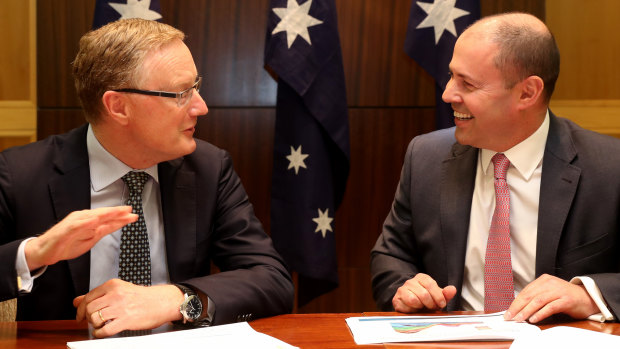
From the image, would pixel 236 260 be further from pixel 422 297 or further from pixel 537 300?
pixel 537 300

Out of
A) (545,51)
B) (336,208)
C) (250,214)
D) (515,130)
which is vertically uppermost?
(545,51)

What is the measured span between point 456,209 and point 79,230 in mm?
1269

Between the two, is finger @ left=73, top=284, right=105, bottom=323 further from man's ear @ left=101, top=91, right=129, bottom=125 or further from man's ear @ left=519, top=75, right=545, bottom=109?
man's ear @ left=519, top=75, right=545, bottom=109

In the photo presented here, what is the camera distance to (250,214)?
2.38 metres

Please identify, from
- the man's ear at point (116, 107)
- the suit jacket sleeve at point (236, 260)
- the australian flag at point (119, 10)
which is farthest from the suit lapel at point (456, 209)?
the australian flag at point (119, 10)

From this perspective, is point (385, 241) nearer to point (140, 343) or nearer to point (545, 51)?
point (545, 51)

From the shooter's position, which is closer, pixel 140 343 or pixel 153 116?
pixel 140 343

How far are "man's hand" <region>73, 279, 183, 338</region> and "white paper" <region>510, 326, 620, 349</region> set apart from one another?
34.0 inches

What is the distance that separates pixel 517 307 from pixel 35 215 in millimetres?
1445

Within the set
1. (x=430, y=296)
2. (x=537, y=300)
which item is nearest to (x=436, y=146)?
(x=430, y=296)

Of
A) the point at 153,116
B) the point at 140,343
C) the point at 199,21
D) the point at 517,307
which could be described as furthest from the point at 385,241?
the point at 199,21

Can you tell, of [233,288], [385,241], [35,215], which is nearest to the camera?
[233,288]

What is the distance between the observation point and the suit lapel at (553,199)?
2236 millimetres

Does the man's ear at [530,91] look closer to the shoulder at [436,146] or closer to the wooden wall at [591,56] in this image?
the shoulder at [436,146]
